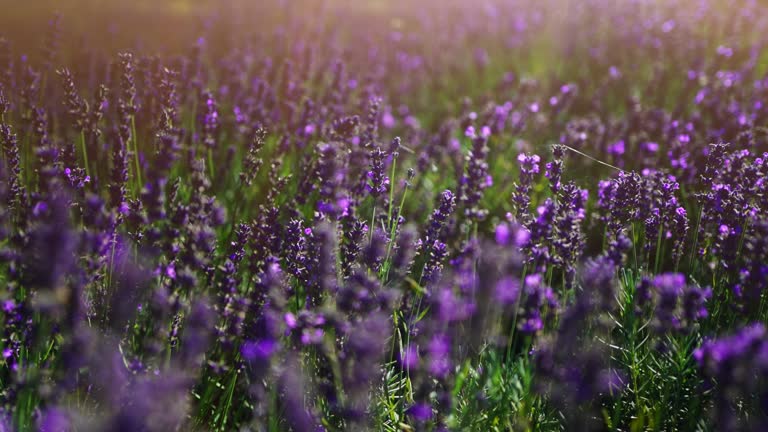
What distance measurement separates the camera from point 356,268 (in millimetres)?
2236

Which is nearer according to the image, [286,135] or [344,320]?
[344,320]

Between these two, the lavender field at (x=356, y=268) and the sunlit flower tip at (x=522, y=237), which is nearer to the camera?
the lavender field at (x=356, y=268)

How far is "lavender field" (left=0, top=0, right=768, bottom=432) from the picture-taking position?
1.76 m

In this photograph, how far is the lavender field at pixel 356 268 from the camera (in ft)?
5.78

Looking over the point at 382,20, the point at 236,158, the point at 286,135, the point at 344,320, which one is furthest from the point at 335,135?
the point at 382,20

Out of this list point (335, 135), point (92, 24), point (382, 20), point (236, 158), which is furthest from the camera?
point (382, 20)

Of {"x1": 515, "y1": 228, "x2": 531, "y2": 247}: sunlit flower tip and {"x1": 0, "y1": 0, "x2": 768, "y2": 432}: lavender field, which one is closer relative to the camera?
{"x1": 0, "y1": 0, "x2": 768, "y2": 432}: lavender field

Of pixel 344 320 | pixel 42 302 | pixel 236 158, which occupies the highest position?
pixel 42 302

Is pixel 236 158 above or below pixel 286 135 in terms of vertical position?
below

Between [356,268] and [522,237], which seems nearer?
[522,237]

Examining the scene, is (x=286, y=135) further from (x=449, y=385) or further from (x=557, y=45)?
(x=557, y=45)

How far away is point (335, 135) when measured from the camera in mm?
3023

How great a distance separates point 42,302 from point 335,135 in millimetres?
1669

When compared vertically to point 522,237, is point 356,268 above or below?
below
